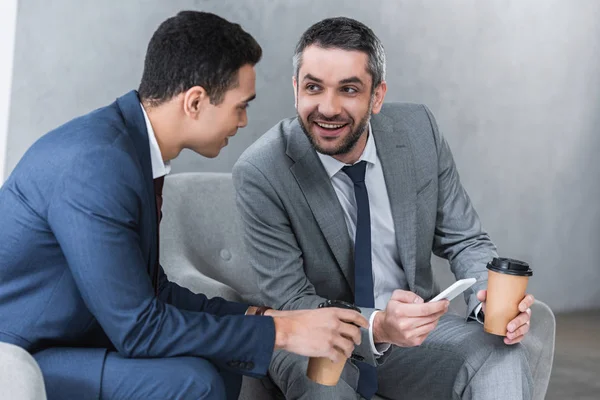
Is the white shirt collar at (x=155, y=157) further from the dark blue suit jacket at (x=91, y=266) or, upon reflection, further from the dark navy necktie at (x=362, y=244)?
the dark navy necktie at (x=362, y=244)

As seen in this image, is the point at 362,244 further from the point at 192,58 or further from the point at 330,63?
the point at 192,58

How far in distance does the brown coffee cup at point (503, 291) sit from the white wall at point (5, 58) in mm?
1763

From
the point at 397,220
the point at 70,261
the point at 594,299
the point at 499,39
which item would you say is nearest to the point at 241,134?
the point at 397,220

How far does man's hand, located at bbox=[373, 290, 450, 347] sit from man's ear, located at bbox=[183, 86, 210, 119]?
65 cm

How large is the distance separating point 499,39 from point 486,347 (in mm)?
2398

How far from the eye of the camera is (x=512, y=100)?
176 inches

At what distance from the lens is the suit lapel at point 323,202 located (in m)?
2.44

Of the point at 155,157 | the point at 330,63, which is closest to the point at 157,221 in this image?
the point at 155,157

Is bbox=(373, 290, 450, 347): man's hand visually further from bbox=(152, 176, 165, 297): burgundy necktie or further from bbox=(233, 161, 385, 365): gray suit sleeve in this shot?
bbox=(152, 176, 165, 297): burgundy necktie

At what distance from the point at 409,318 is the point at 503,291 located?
0.74ft

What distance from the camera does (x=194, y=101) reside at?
75.9 inches

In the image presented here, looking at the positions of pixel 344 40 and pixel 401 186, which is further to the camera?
pixel 401 186

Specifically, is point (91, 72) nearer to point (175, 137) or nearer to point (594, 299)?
point (175, 137)

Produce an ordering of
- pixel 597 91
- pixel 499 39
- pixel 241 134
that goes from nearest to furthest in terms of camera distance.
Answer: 1. pixel 241 134
2. pixel 499 39
3. pixel 597 91
